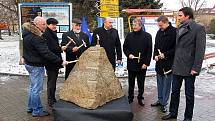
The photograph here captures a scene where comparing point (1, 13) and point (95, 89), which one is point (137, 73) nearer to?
point (95, 89)

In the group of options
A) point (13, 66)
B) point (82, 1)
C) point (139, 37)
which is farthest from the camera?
point (82, 1)

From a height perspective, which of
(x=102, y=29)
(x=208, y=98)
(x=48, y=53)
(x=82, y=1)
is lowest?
(x=208, y=98)

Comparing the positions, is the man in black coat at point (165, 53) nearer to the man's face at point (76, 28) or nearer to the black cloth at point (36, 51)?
the man's face at point (76, 28)

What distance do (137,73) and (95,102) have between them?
6.23ft

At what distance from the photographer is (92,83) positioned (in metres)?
6.06

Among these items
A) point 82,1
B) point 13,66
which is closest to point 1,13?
point 82,1

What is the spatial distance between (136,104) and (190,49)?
7.06 ft

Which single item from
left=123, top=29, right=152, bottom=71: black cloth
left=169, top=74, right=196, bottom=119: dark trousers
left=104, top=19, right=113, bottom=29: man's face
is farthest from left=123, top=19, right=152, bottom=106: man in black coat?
left=169, top=74, right=196, bottom=119: dark trousers

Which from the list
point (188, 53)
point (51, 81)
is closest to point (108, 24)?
point (51, 81)

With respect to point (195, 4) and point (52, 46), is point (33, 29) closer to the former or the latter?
point (52, 46)

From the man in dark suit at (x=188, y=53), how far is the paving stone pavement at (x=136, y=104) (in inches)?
30.0

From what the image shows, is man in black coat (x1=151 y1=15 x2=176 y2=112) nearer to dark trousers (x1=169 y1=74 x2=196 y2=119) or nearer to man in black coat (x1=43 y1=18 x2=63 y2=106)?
dark trousers (x1=169 y1=74 x2=196 y2=119)

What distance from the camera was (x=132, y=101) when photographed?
7.88 meters

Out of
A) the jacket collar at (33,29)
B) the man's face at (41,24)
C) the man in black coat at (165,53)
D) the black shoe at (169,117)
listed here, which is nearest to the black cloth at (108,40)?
the man in black coat at (165,53)
